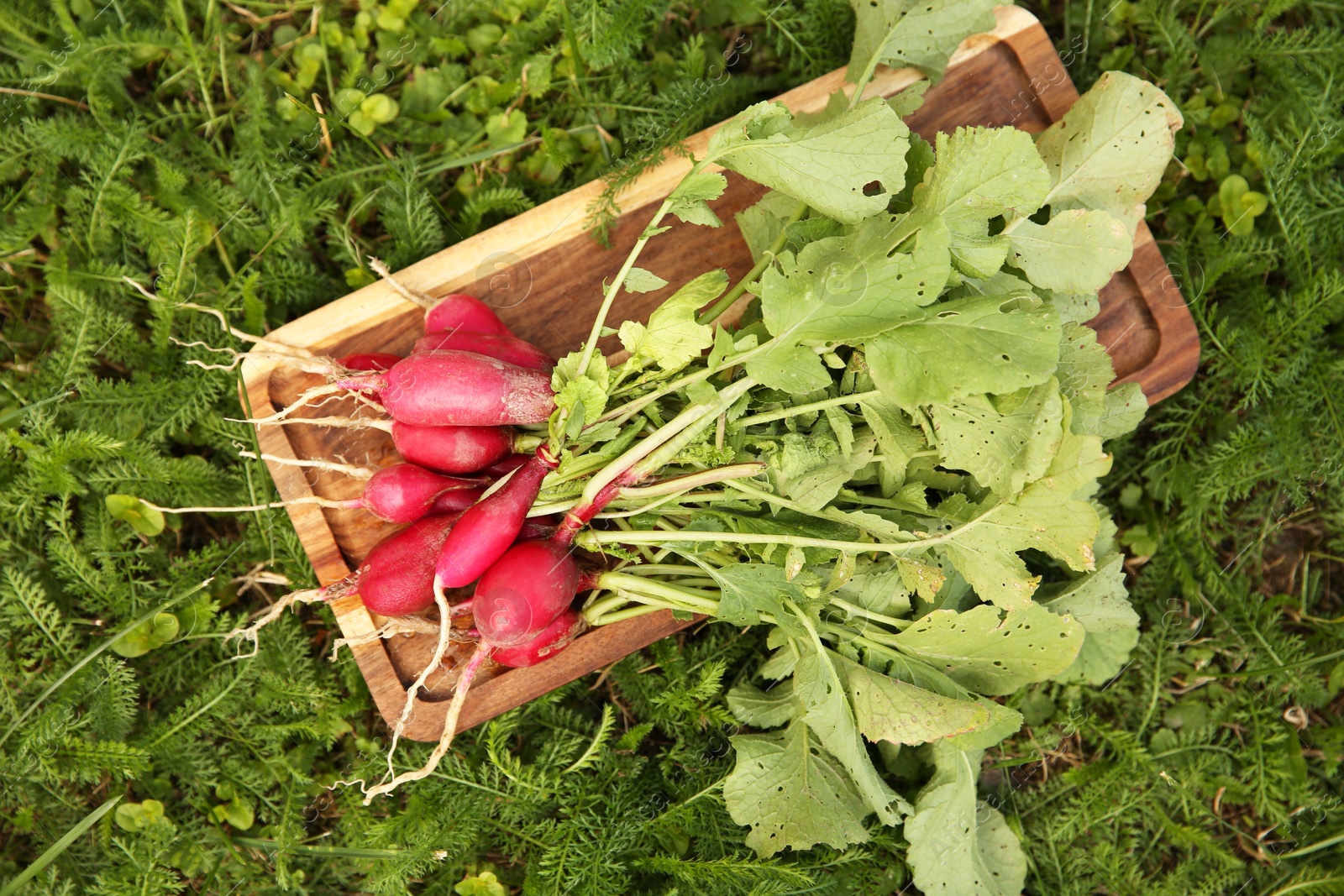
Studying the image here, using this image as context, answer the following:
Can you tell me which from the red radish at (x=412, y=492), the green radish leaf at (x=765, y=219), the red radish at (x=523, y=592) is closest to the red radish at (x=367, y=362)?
the red radish at (x=412, y=492)

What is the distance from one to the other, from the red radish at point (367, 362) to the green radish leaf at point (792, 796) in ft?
3.75

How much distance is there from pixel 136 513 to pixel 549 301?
1.11 meters

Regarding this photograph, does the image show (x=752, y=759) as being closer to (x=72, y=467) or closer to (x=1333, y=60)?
(x=72, y=467)

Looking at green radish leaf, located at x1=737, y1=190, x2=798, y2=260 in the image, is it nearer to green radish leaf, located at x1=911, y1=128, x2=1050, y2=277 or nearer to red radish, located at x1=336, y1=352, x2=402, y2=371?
green radish leaf, located at x1=911, y1=128, x2=1050, y2=277

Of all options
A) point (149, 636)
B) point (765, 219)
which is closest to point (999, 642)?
point (765, 219)

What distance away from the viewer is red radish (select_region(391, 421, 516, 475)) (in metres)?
1.81

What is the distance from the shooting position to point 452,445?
5.92 ft

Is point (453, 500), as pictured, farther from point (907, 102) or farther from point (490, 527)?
point (907, 102)

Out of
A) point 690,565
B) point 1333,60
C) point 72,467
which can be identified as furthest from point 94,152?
point 1333,60

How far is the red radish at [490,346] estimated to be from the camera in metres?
1.82

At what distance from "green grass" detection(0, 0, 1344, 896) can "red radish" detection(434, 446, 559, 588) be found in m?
0.46

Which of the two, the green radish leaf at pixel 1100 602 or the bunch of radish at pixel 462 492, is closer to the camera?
the bunch of radish at pixel 462 492

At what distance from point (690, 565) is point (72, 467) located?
1.51 metres

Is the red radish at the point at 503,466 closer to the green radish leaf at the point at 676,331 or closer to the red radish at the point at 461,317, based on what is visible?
the red radish at the point at 461,317
